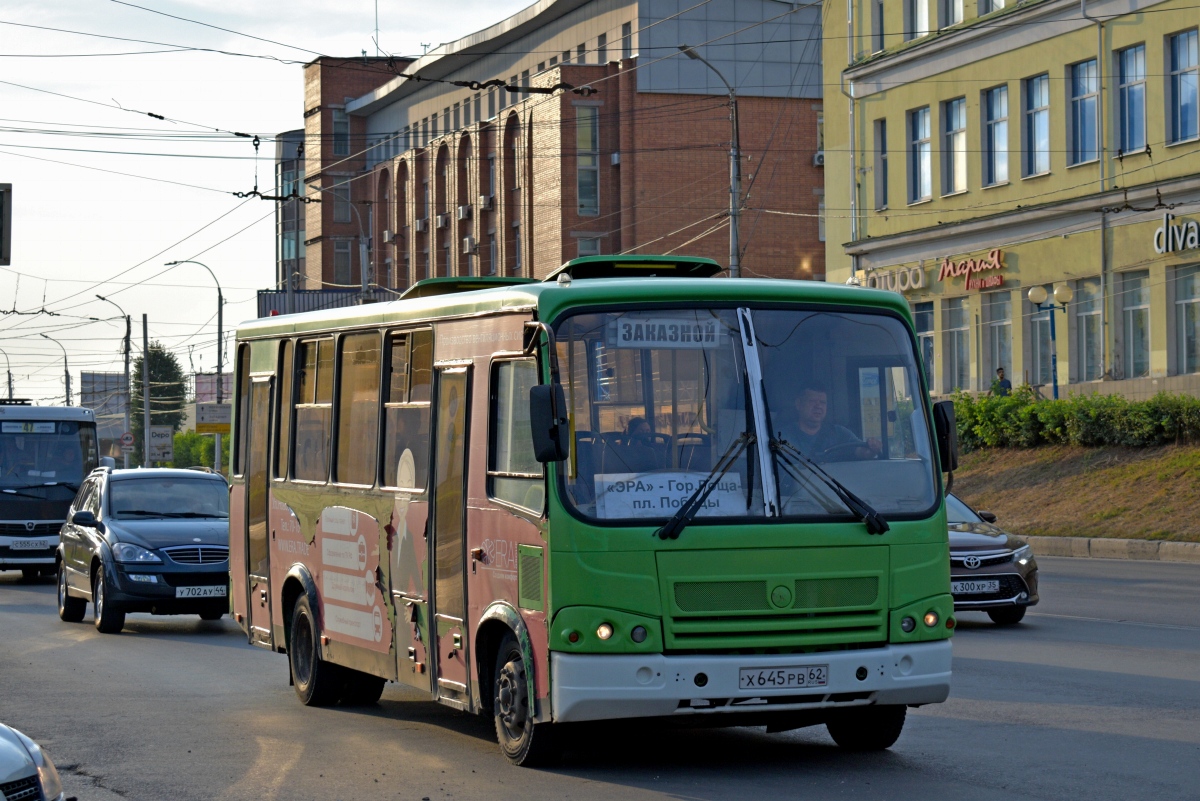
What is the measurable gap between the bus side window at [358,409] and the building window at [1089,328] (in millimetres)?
30615

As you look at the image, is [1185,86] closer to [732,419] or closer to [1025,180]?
[1025,180]

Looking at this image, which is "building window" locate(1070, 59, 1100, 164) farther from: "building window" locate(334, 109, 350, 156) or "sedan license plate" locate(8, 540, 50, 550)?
"building window" locate(334, 109, 350, 156)

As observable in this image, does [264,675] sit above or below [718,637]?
below

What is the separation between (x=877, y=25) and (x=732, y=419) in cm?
4058

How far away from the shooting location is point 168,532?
61.9 ft

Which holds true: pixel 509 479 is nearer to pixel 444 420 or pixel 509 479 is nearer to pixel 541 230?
pixel 444 420

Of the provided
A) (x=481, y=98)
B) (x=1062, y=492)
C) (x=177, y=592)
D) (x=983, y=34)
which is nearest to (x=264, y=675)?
(x=177, y=592)

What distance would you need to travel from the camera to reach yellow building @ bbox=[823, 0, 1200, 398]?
1468 inches

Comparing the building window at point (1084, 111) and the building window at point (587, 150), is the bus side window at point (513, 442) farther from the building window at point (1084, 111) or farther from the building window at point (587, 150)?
the building window at point (587, 150)

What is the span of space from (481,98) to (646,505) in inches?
2641

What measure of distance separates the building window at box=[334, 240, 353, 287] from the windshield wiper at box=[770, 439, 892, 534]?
8463 cm

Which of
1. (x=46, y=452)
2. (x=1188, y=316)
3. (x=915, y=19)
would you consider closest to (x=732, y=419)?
(x=46, y=452)

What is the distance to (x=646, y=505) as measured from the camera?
8.70 m

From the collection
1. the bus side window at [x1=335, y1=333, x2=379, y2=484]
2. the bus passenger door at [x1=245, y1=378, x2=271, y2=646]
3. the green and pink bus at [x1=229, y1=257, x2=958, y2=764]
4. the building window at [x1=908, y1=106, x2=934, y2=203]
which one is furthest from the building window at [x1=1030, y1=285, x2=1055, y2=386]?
the green and pink bus at [x1=229, y1=257, x2=958, y2=764]
